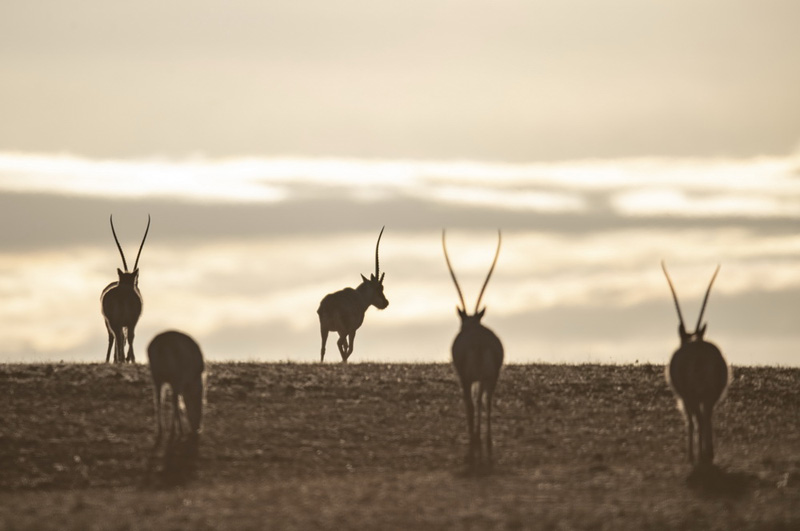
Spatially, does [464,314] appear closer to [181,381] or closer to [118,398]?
[181,381]

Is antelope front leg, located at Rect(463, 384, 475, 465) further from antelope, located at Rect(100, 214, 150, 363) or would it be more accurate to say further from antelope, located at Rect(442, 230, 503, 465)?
antelope, located at Rect(100, 214, 150, 363)

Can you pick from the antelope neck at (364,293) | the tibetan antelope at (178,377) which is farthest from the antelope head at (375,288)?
the tibetan antelope at (178,377)

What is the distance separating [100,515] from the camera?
20.4 metres

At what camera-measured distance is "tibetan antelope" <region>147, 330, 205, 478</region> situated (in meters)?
25.8

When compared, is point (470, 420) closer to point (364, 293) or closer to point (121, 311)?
point (121, 311)

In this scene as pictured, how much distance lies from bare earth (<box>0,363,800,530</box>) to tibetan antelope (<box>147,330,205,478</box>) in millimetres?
512

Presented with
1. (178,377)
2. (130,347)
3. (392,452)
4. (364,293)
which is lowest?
(392,452)

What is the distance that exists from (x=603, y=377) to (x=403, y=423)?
Result: 7275mm

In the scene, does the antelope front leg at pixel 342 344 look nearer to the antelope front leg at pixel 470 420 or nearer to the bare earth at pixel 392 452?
the bare earth at pixel 392 452

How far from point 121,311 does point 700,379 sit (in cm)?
1621

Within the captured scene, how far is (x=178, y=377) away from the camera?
25.9m

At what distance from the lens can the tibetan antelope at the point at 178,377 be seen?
2577cm

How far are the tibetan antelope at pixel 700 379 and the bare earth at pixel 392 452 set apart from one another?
663 millimetres

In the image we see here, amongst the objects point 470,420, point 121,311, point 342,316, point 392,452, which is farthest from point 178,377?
point 342,316
